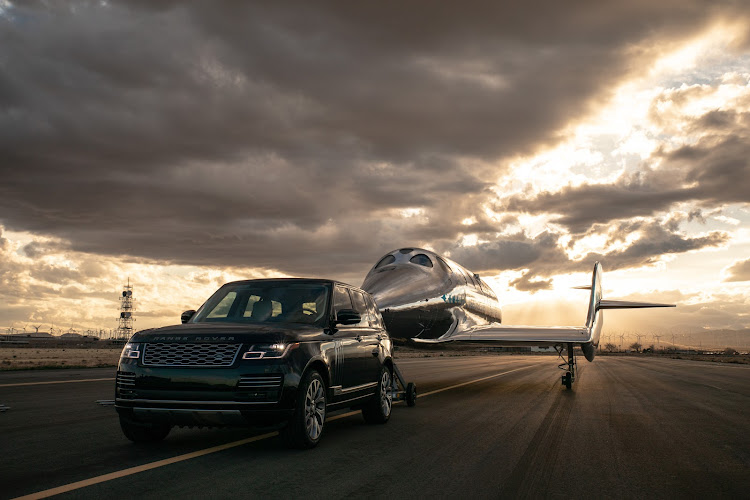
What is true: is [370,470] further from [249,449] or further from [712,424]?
[712,424]

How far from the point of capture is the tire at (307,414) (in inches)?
285

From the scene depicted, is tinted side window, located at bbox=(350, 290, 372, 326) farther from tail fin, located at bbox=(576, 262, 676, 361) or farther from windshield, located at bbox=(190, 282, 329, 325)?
tail fin, located at bbox=(576, 262, 676, 361)

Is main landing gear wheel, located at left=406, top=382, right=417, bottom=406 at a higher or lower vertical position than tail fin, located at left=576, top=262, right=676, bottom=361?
lower

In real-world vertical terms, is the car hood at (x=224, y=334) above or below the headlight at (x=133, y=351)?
above

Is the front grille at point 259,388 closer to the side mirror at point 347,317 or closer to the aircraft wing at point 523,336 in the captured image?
the side mirror at point 347,317

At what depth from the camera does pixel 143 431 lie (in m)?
7.71

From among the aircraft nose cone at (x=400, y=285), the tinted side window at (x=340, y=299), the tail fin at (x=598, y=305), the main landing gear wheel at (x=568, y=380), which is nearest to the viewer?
the tinted side window at (x=340, y=299)

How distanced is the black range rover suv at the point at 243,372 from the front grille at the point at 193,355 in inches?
0.4

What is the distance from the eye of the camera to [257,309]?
28.5 feet

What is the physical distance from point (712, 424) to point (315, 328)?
7.23 metres

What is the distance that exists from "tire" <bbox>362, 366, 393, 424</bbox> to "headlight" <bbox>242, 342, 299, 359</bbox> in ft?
10.3

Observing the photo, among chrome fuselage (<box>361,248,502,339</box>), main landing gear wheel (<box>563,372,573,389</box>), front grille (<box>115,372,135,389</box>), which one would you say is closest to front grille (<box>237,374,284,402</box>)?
front grille (<box>115,372,135,389</box>)

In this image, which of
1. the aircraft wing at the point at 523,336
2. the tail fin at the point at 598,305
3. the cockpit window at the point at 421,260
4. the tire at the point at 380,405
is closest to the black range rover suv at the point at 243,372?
the tire at the point at 380,405

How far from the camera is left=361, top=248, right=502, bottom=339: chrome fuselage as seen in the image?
17.9 m
